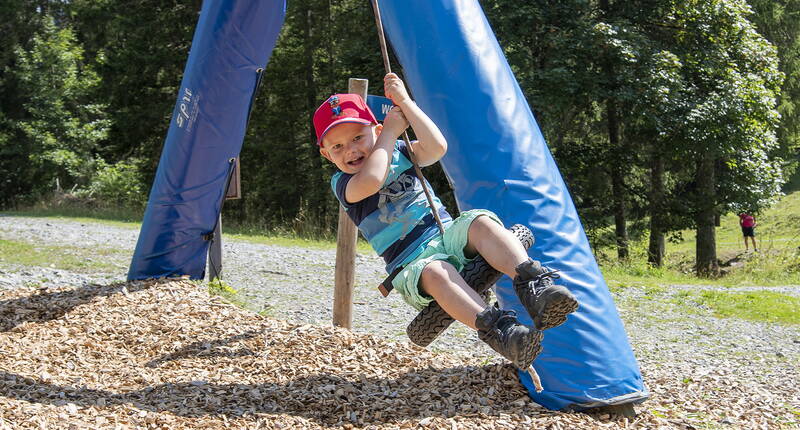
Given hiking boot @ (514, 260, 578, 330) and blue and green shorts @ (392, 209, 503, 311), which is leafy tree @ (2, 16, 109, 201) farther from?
hiking boot @ (514, 260, 578, 330)

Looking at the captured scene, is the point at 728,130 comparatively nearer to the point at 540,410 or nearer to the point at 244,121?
the point at 244,121

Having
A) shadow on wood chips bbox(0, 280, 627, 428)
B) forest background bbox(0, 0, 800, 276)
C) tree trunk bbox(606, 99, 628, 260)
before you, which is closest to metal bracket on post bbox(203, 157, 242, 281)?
shadow on wood chips bbox(0, 280, 627, 428)

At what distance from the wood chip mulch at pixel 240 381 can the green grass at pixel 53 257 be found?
10.9 ft

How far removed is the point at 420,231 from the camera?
404 cm

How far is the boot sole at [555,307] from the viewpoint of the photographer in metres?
3.23

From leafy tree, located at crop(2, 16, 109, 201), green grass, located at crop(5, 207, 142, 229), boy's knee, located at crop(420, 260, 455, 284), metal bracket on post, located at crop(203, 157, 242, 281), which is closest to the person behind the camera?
boy's knee, located at crop(420, 260, 455, 284)

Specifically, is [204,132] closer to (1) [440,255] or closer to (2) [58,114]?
(1) [440,255]

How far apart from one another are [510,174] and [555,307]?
1.59 metres

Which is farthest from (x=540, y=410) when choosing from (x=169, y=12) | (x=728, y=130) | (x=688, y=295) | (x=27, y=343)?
(x=169, y=12)

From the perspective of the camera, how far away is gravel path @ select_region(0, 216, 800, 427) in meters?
6.48

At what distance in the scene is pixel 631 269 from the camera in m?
14.3

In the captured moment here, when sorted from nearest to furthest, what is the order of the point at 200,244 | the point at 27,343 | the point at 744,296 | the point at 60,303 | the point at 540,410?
the point at 540,410 → the point at 27,343 → the point at 60,303 → the point at 200,244 → the point at 744,296

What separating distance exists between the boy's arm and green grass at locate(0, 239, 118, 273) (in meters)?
7.46

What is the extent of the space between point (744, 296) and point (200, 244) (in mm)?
6963
